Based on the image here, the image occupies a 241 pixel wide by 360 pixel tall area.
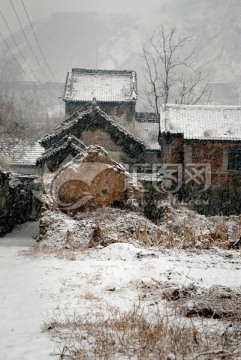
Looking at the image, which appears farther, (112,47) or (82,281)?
(112,47)

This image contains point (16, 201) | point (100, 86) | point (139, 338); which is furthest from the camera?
point (100, 86)

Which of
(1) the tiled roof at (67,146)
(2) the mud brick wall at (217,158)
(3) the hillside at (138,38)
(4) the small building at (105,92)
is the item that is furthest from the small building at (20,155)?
(3) the hillside at (138,38)

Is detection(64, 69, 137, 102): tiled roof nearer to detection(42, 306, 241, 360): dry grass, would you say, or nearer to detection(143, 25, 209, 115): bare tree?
detection(143, 25, 209, 115): bare tree

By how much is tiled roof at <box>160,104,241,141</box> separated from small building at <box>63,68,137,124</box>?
628 cm

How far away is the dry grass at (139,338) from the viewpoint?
4.35 meters

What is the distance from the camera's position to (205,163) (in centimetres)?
2284

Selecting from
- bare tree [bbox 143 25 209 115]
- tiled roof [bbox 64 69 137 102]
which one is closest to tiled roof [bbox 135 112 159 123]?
bare tree [bbox 143 25 209 115]

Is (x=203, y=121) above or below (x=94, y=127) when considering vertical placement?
above

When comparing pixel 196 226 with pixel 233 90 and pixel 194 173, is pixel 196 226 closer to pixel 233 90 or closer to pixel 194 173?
pixel 194 173

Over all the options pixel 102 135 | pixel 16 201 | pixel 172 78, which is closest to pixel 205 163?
pixel 102 135

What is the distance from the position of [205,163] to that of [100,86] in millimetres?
14026

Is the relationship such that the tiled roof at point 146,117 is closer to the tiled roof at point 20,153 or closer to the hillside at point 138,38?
the tiled roof at point 20,153

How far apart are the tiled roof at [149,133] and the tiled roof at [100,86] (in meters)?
2.97

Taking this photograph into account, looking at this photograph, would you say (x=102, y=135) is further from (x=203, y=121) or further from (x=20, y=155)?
(x=20, y=155)
